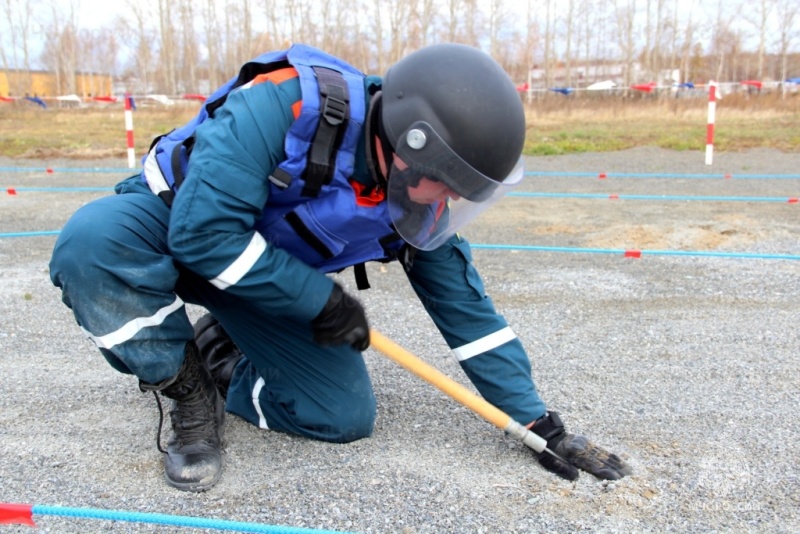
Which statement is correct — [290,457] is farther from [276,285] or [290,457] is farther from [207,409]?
[276,285]

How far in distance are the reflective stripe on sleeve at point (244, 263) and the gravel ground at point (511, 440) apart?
25.4 inches

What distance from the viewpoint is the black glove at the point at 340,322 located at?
211 centimetres

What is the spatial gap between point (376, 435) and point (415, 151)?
1.07 m

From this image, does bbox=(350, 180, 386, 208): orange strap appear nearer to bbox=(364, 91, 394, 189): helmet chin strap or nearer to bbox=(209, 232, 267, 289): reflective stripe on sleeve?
bbox=(364, 91, 394, 189): helmet chin strap

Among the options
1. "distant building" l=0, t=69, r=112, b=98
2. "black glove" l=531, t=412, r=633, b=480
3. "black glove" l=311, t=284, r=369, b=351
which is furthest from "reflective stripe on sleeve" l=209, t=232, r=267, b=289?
"distant building" l=0, t=69, r=112, b=98

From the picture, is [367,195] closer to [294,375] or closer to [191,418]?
[294,375]

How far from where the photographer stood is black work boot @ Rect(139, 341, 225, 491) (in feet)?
6.95

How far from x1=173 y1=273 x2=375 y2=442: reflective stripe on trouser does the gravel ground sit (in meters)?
0.07

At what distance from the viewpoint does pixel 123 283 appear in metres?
2.03

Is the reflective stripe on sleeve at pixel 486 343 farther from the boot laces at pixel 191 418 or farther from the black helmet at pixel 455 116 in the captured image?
the boot laces at pixel 191 418

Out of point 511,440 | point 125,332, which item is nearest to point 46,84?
point 125,332

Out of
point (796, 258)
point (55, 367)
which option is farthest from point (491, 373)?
point (796, 258)

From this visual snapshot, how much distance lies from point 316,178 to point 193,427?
94cm

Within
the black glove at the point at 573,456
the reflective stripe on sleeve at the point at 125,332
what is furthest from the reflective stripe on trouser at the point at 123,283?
the black glove at the point at 573,456
